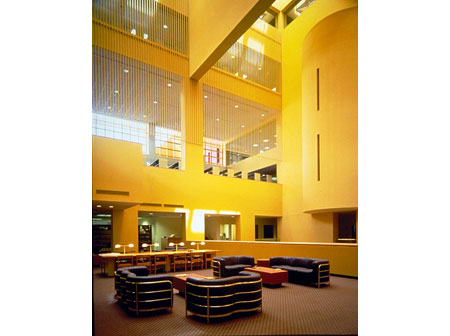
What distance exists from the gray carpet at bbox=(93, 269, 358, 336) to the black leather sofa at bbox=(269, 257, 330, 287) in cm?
113

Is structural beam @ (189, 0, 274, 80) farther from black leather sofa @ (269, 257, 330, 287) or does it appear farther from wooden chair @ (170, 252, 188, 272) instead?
wooden chair @ (170, 252, 188, 272)

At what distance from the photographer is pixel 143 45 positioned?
1462 cm

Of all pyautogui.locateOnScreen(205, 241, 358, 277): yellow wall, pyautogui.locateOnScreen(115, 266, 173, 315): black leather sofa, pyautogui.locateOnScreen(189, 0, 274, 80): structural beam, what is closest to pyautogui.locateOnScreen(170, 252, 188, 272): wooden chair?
pyautogui.locateOnScreen(205, 241, 358, 277): yellow wall

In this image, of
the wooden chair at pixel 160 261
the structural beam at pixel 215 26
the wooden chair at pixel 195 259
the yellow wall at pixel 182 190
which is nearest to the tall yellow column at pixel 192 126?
the yellow wall at pixel 182 190

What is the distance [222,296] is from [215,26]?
1091cm

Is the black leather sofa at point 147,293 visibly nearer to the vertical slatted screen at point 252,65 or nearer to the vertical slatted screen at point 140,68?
the vertical slatted screen at point 140,68

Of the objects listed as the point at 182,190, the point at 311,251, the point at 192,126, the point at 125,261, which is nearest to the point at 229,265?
the point at 311,251
